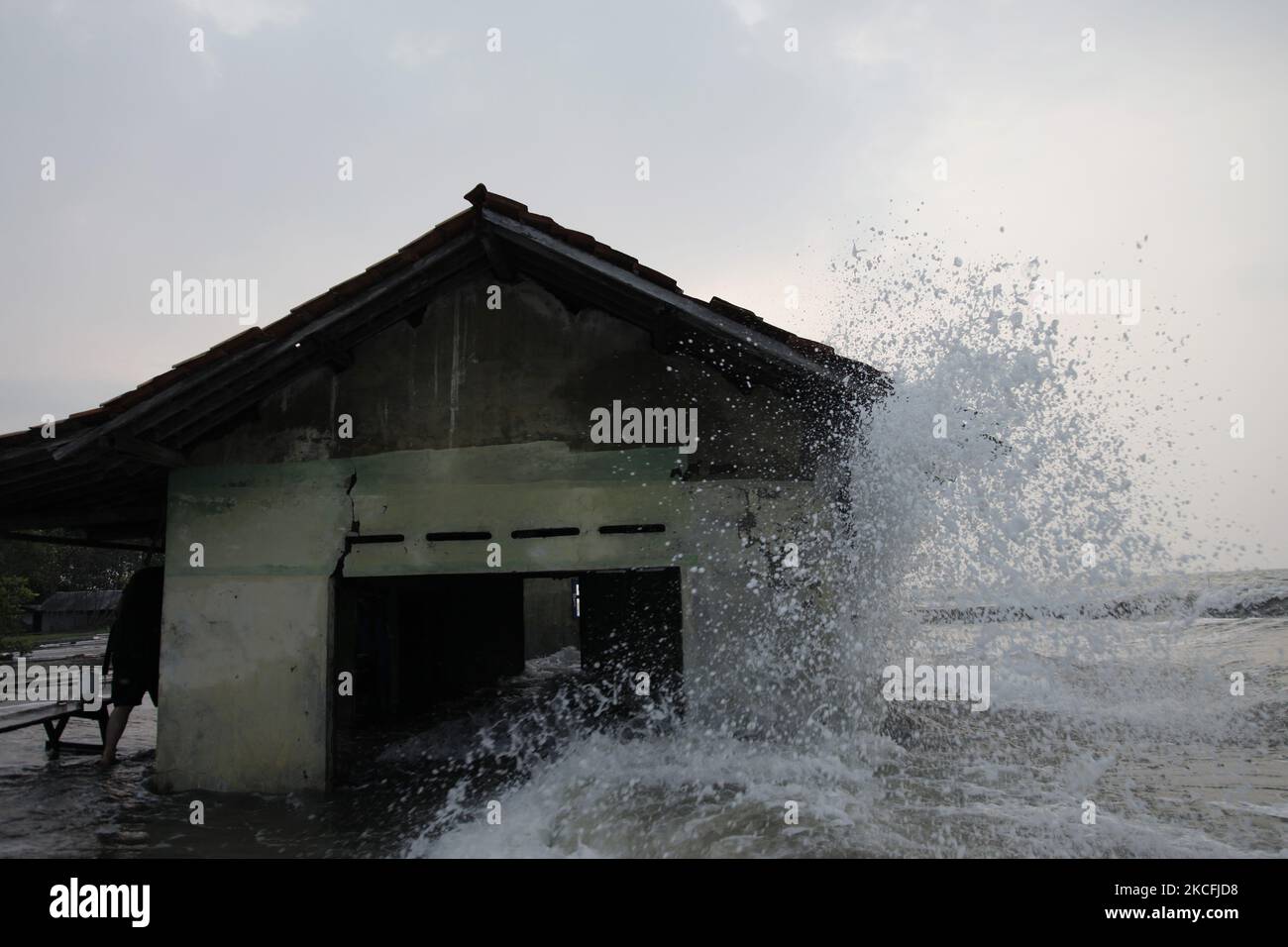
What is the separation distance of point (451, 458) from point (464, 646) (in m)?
8.25

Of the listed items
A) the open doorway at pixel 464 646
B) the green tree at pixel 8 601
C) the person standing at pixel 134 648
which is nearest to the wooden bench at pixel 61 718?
the person standing at pixel 134 648

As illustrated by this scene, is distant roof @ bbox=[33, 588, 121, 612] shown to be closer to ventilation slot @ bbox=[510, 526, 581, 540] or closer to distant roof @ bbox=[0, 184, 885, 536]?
distant roof @ bbox=[0, 184, 885, 536]

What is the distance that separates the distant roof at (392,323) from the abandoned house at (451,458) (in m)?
0.02

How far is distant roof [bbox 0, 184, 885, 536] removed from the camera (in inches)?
234

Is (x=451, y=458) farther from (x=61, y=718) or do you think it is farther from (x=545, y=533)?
(x=61, y=718)

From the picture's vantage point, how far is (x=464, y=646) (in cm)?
1425

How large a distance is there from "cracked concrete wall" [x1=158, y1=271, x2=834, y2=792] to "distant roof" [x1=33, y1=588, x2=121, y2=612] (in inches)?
1934

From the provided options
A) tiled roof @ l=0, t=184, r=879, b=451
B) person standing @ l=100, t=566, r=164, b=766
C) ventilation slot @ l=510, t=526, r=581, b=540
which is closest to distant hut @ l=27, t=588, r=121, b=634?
person standing @ l=100, t=566, r=164, b=766

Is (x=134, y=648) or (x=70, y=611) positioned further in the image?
(x=70, y=611)

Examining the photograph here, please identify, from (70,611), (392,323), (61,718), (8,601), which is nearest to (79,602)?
(70,611)

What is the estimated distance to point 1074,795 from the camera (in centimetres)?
576

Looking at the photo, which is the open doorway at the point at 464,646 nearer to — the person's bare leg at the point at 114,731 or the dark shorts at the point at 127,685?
the dark shorts at the point at 127,685

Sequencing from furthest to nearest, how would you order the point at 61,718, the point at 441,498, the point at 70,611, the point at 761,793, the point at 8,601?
1. the point at 70,611
2. the point at 8,601
3. the point at 61,718
4. the point at 441,498
5. the point at 761,793
